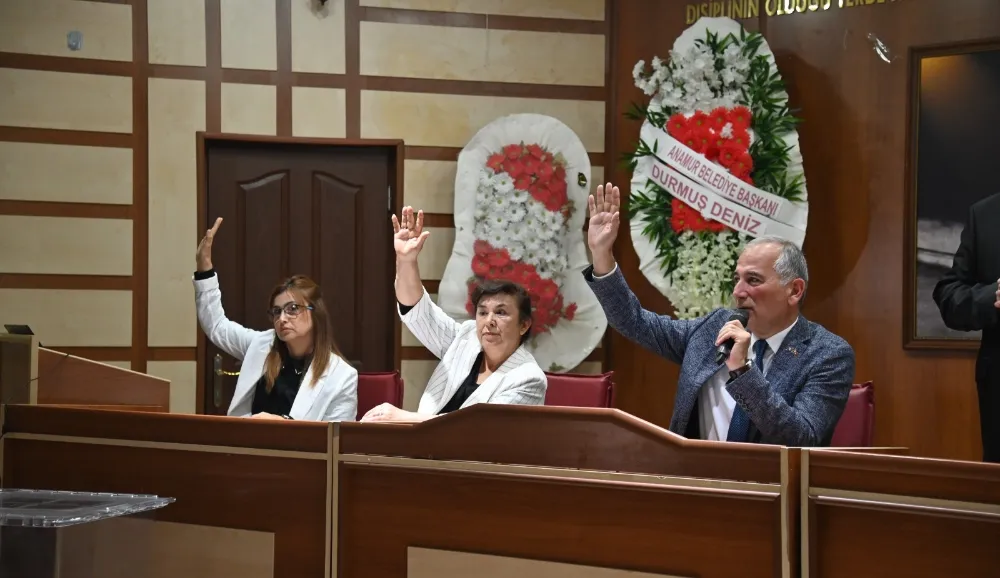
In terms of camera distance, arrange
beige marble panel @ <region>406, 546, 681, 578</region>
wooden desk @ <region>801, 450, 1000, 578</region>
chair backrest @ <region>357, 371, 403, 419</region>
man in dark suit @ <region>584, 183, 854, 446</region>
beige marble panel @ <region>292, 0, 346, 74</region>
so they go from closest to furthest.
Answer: wooden desk @ <region>801, 450, 1000, 578</region>, beige marble panel @ <region>406, 546, 681, 578</region>, man in dark suit @ <region>584, 183, 854, 446</region>, chair backrest @ <region>357, 371, 403, 419</region>, beige marble panel @ <region>292, 0, 346, 74</region>

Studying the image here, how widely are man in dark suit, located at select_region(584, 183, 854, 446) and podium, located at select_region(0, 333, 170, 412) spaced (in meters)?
1.38

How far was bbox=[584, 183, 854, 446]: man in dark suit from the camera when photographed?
2.66 m

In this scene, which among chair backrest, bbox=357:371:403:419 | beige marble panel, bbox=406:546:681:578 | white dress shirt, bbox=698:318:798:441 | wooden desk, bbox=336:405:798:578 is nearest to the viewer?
wooden desk, bbox=336:405:798:578

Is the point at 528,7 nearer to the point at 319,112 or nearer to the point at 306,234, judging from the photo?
the point at 319,112

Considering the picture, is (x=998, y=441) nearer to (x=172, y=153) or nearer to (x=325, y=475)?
(x=325, y=475)

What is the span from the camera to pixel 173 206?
519cm

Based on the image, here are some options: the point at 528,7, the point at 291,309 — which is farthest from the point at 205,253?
the point at 528,7

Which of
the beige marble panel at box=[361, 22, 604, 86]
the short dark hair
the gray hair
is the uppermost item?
the beige marble panel at box=[361, 22, 604, 86]

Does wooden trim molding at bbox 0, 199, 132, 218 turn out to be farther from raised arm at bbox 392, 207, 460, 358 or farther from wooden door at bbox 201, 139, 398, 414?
raised arm at bbox 392, 207, 460, 358

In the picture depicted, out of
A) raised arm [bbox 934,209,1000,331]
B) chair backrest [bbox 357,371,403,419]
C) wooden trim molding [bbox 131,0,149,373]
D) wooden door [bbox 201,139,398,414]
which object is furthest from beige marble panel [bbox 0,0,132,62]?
raised arm [bbox 934,209,1000,331]

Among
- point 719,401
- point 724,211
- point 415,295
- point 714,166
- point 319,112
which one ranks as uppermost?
point 319,112

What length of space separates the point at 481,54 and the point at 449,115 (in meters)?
0.36

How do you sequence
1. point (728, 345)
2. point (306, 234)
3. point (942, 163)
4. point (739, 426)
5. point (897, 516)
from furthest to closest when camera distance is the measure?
point (306, 234) → point (942, 163) → point (739, 426) → point (728, 345) → point (897, 516)

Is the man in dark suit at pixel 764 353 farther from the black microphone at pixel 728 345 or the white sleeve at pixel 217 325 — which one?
the white sleeve at pixel 217 325
